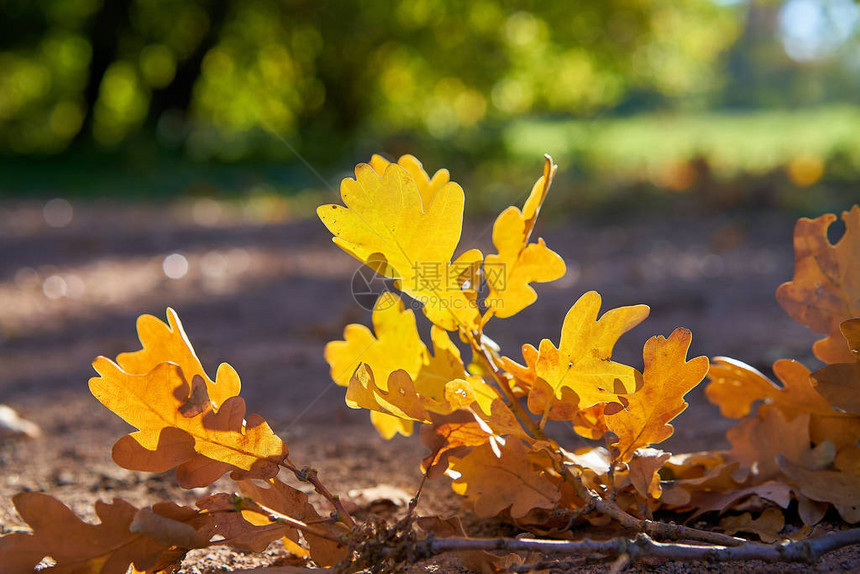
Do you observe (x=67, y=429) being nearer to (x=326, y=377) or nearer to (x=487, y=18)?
(x=326, y=377)

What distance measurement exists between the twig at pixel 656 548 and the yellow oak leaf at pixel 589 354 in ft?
0.57

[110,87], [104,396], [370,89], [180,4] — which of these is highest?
[104,396]

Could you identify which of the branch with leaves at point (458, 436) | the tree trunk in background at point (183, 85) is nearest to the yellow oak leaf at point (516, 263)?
the branch with leaves at point (458, 436)

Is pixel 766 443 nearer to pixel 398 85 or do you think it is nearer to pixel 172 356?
pixel 172 356

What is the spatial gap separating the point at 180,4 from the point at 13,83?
1172cm

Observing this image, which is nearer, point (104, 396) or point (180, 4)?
point (104, 396)

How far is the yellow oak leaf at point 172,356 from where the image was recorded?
88 cm

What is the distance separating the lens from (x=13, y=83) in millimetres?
22109

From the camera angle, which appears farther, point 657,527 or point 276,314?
point 276,314

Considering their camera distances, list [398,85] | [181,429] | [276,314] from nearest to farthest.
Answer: [181,429] → [276,314] → [398,85]

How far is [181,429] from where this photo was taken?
854 mm

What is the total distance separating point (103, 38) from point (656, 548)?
14.9 meters

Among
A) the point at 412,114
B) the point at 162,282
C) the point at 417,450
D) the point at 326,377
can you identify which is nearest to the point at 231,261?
the point at 162,282

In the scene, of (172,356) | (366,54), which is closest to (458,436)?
(172,356)
